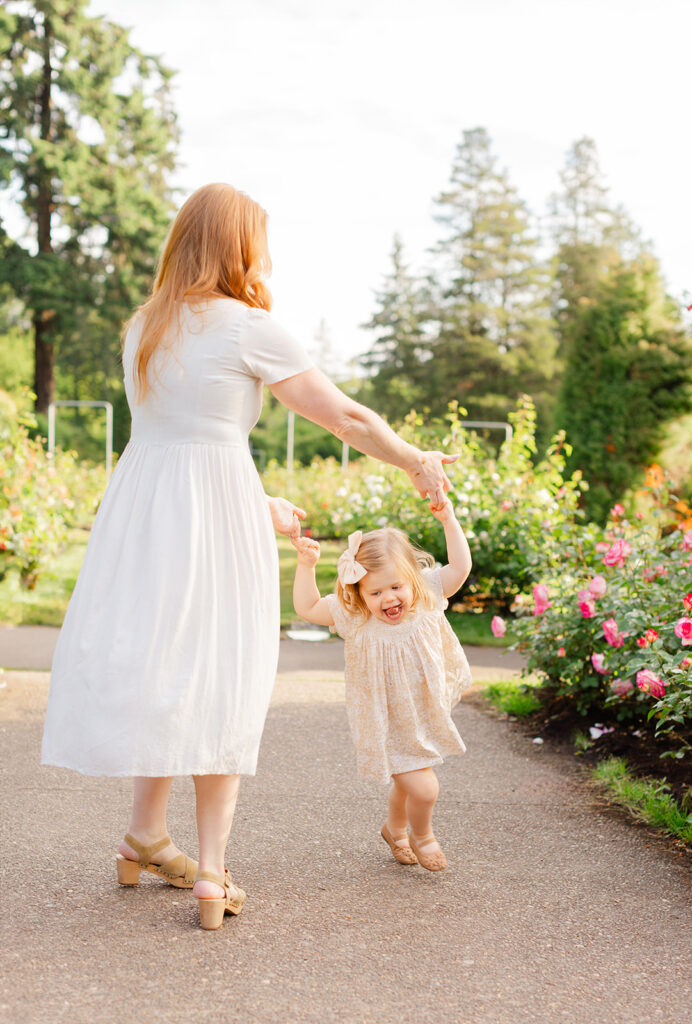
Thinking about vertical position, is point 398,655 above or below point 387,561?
below

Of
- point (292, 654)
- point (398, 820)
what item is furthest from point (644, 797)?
point (292, 654)

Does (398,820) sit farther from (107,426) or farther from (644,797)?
(107,426)

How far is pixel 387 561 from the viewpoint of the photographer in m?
2.88

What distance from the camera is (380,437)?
2.51m

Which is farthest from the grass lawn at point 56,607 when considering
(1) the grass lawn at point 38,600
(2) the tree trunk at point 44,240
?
(2) the tree trunk at point 44,240

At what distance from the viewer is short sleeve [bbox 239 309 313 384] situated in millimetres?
2396

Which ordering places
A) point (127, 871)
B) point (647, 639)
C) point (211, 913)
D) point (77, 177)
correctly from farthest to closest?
point (77, 177) → point (647, 639) → point (127, 871) → point (211, 913)

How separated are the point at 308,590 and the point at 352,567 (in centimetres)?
15

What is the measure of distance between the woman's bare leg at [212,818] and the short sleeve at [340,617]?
64 cm

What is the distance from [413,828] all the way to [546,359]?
34.0 metres

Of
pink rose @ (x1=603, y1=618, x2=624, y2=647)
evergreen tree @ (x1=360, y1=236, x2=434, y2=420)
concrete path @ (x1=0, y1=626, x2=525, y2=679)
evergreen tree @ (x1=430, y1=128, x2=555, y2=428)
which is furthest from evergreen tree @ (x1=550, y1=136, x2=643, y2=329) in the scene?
pink rose @ (x1=603, y1=618, x2=624, y2=647)

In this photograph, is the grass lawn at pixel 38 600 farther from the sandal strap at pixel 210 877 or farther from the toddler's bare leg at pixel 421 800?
the sandal strap at pixel 210 877

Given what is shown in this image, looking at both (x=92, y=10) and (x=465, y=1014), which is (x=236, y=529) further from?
(x=92, y=10)

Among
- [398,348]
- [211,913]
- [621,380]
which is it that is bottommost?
[211,913]
